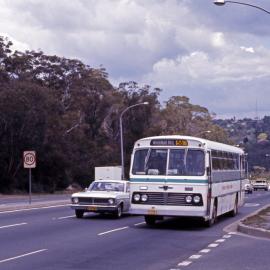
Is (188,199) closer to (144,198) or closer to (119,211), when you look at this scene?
(144,198)

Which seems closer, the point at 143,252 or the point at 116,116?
the point at 143,252

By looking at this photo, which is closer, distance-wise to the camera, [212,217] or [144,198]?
[144,198]

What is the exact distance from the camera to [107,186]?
28750mm

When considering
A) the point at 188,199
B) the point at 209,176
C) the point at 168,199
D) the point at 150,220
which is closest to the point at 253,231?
the point at 188,199

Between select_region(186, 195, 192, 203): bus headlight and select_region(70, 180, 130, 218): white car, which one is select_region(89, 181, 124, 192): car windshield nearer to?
select_region(70, 180, 130, 218): white car

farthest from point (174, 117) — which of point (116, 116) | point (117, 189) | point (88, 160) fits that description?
point (117, 189)

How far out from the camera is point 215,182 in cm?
2458

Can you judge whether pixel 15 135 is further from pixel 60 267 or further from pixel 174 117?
pixel 60 267

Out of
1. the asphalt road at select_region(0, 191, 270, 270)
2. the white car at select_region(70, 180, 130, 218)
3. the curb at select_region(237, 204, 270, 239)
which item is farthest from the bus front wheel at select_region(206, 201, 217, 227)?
the white car at select_region(70, 180, 130, 218)

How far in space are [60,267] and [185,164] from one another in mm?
9859

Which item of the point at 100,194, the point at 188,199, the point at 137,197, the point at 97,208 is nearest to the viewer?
the point at 188,199

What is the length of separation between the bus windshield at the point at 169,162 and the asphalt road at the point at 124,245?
1.86 m

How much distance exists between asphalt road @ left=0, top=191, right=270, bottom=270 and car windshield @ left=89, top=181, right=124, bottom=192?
6.48ft

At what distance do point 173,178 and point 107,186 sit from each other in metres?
6.44
